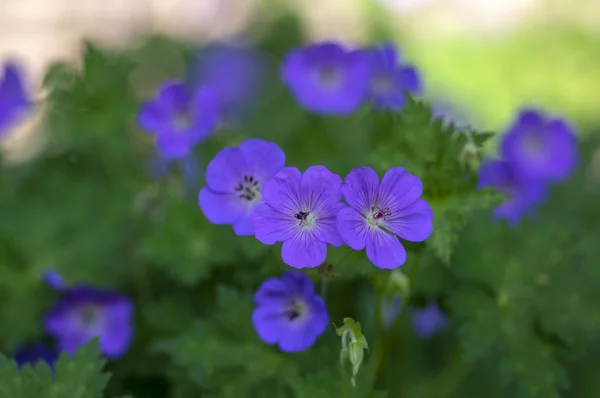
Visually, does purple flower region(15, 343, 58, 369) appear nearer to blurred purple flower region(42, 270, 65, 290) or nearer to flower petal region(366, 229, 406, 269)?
blurred purple flower region(42, 270, 65, 290)

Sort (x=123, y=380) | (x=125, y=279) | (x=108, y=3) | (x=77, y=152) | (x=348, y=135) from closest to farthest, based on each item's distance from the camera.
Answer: (x=123, y=380)
(x=125, y=279)
(x=77, y=152)
(x=348, y=135)
(x=108, y=3)

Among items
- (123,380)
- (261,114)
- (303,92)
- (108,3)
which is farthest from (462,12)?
(123,380)

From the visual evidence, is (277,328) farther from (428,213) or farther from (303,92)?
(303,92)

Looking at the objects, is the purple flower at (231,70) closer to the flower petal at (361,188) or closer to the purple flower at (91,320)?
the purple flower at (91,320)

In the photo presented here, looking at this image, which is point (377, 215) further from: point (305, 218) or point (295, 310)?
point (295, 310)

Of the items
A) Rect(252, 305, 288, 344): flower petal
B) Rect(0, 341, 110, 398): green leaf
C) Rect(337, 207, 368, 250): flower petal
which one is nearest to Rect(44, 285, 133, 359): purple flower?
Rect(0, 341, 110, 398): green leaf

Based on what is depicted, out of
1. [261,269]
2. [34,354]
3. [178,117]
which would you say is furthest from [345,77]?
[34,354]

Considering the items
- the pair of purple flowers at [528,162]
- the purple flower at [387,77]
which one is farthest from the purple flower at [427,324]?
the purple flower at [387,77]
